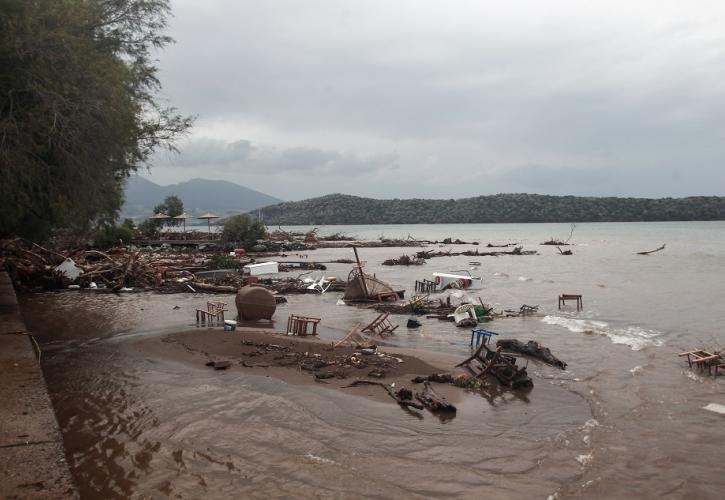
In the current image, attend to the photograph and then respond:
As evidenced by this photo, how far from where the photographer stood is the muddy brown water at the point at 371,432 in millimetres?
6383

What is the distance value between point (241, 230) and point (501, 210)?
129m

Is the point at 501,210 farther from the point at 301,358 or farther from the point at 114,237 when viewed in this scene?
the point at 301,358

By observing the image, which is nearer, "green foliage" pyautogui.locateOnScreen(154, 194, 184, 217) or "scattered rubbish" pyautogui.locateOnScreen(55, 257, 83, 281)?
"scattered rubbish" pyautogui.locateOnScreen(55, 257, 83, 281)

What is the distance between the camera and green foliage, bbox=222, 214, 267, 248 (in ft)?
178

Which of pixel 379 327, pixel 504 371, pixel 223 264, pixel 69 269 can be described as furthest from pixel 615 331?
pixel 69 269

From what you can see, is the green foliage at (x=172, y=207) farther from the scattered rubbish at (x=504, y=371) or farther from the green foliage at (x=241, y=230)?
the scattered rubbish at (x=504, y=371)

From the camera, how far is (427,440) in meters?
7.75

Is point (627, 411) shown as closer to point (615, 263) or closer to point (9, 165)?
point (9, 165)

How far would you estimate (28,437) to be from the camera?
5.49 metres

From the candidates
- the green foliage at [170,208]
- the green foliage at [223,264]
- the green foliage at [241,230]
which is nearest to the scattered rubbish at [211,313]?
the green foliage at [223,264]

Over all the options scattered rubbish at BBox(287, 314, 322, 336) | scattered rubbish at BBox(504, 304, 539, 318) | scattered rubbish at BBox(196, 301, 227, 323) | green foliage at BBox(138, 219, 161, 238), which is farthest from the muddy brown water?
green foliage at BBox(138, 219, 161, 238)

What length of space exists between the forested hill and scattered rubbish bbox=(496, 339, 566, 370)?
14930cm

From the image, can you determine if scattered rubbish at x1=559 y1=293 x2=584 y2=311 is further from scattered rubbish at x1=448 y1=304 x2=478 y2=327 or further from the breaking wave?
scattered rubbish at x1=448 y1=304 x2=478 y2=327

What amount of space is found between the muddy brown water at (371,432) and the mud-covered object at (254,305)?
3.41 m
